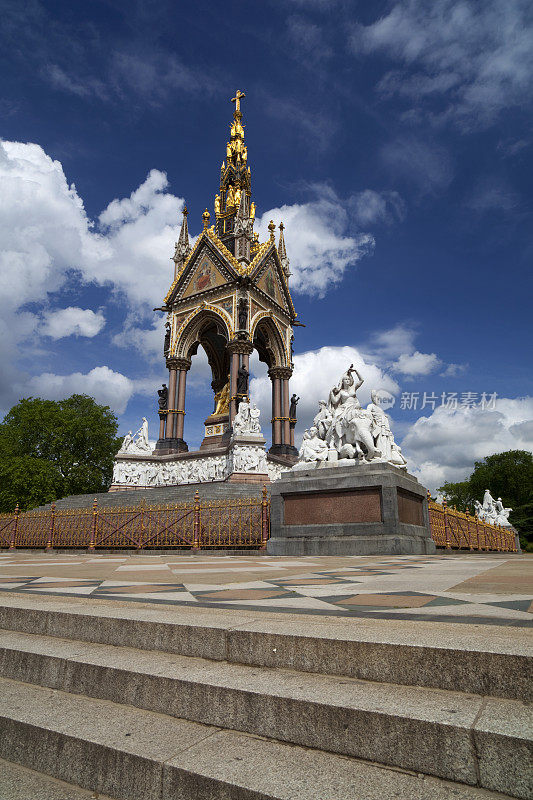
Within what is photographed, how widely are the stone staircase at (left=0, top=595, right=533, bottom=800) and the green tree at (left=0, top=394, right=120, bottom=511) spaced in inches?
1465

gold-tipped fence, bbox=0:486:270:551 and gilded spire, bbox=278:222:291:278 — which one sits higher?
gilded spire, bbox=278:222:291:278

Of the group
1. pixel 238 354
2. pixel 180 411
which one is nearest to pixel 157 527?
pixel 238 354

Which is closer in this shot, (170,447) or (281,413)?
(170,447)

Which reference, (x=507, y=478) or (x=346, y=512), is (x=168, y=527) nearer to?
(x=346, y=512)

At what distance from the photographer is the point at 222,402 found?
32.4 metres

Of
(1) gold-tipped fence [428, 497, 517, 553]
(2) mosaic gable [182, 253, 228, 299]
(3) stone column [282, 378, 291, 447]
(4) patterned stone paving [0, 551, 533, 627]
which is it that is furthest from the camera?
(2) mosaic gable [182, 253, 228, 299]

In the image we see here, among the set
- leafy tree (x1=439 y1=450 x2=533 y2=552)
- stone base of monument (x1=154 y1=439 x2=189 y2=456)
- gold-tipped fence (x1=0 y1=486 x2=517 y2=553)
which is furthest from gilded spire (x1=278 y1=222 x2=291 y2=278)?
leafy tree (x1=439 y1=450 x2=533 y2=552)

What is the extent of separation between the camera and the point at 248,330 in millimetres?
29750

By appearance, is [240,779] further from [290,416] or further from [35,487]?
[35,487]

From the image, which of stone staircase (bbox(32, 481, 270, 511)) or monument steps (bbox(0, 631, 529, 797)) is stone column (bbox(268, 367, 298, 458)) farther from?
monument steps (bbox(0, 631, 529, 797))

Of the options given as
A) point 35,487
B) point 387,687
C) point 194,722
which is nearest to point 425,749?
point 387,687

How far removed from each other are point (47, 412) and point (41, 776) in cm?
4261

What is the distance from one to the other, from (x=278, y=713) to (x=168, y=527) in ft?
38.7

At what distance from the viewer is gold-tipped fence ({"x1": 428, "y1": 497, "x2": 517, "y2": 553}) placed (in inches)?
528
